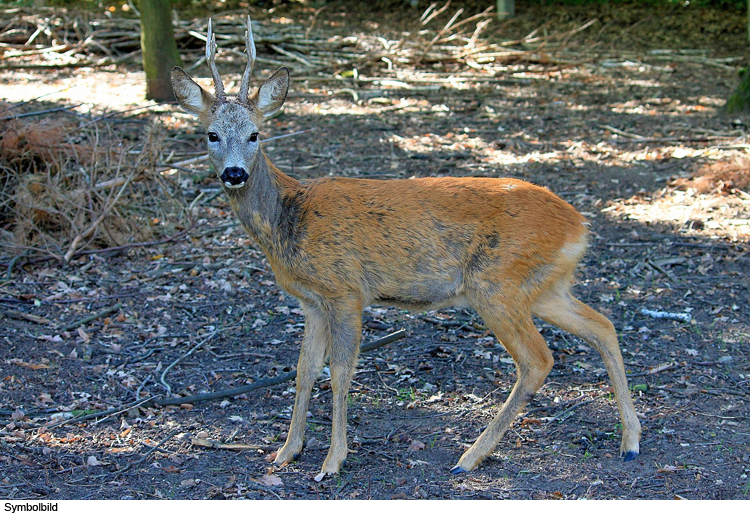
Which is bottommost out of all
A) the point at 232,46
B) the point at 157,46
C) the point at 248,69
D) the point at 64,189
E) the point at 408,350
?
the point at 408,350

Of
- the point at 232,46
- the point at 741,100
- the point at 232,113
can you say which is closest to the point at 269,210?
the point at 232,113

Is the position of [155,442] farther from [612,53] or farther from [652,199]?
[612,53]

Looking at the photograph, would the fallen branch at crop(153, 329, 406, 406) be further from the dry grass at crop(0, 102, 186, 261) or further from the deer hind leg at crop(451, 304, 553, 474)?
the dry grass at crop(0, 102, 186, 261)

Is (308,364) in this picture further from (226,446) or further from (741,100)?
(741,100)

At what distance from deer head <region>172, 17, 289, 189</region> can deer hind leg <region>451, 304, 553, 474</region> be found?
1755 millimetres

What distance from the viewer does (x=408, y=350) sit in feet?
20.0

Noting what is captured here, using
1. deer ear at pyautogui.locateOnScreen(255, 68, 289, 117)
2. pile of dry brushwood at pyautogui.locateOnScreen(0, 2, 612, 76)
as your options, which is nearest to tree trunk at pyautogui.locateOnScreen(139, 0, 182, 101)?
pile of dry brushwood at pyautogui.locateOnScreen(0, 2, 612, 76)

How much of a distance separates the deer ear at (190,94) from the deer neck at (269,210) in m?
0.49

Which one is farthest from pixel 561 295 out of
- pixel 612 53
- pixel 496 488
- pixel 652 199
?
pixel 612 53

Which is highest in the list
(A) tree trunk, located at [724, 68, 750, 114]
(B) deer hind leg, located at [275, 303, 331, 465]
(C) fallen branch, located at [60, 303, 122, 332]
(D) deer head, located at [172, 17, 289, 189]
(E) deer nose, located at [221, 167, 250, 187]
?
(D) deer head, located at [172, 17, 289, 189]

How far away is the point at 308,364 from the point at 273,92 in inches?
71.2

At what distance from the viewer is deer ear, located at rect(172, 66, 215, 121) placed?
4.90 metres

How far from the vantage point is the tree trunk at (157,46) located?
1126cm

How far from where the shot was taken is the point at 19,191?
24.7ft
